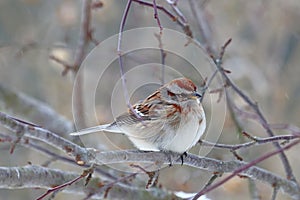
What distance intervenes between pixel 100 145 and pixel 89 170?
1385 mm

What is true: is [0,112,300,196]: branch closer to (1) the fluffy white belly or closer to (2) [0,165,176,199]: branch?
(1) the fluffy white belly

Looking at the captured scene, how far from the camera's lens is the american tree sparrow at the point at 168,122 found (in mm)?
1783

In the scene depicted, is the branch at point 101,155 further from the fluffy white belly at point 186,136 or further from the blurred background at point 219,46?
the blurred background at point 219,46

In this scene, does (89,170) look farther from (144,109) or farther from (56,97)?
(56,97)

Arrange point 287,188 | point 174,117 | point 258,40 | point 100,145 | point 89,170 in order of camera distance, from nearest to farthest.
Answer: point 89,170
point 174,117
point 287,188
point 100,145
point 258,40

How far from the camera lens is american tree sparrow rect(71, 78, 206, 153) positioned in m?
1.78

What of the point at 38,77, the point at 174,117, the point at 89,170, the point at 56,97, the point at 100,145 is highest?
the point at 38,77

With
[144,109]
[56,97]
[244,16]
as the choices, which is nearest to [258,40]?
[244,16]

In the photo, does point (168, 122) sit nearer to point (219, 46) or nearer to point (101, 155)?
point (101, 155)

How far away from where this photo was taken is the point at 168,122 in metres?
1.83

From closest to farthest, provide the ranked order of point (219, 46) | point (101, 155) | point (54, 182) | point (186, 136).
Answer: point (101, 155) → point (186, 136) → point (54, 182) → point (219, 46)

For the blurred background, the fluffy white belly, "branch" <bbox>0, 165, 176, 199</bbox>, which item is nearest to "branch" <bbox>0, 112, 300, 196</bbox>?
the fluffy white belly

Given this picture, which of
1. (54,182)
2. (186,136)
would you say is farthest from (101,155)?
(54,182)

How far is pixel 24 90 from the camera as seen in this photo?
4.51 m
